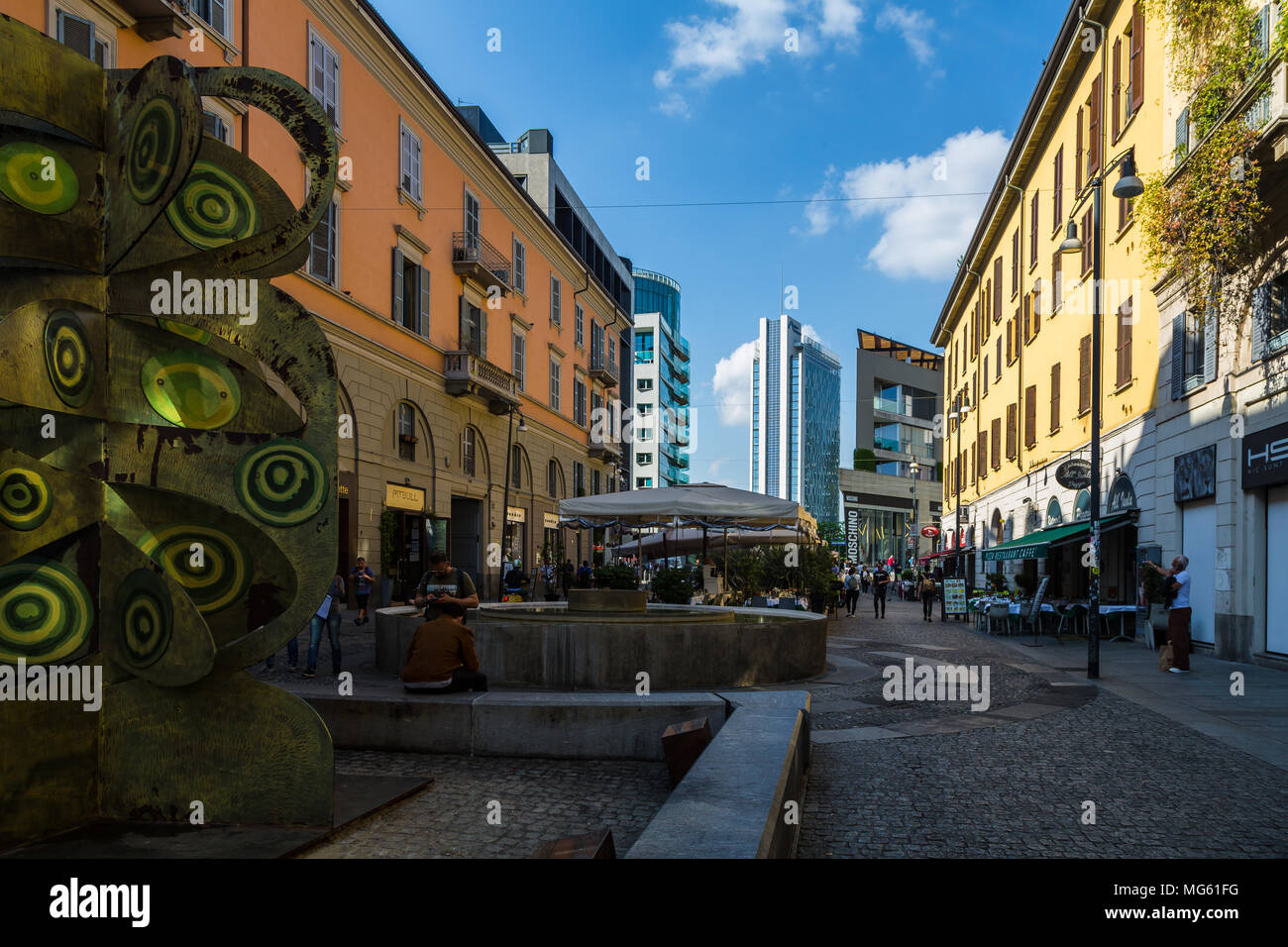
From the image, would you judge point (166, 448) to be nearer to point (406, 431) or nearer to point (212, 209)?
point (212, 209)

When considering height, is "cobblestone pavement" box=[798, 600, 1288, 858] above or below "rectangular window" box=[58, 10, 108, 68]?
below

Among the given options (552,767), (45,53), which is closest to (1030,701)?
(552,767)

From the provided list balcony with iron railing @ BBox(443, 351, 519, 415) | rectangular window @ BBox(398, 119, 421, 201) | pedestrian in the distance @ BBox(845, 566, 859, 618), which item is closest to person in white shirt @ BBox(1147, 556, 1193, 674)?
pedestrian in the distance @ BBox(845, 566, 859, 618)

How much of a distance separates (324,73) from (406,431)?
9634mm

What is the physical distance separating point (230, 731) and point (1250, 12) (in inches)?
632

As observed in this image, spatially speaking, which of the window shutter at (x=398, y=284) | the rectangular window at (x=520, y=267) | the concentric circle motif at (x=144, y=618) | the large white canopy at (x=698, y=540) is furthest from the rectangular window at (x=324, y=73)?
the concentric circle motif at (x=144, y=618)

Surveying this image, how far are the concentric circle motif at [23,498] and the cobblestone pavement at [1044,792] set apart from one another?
429cm

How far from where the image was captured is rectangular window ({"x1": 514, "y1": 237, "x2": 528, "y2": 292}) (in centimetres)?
3778

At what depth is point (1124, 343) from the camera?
68.4 ft

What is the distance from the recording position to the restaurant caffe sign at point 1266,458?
13.4 meters

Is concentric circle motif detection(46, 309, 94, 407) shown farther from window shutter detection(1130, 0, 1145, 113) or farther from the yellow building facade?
window shutter detection(1130, 0, 1145, 113)

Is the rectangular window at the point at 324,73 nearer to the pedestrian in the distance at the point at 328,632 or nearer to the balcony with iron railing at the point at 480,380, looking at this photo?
the balcony with iron railing at the point at 480,380

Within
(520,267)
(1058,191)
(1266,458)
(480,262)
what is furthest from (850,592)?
(520,267)

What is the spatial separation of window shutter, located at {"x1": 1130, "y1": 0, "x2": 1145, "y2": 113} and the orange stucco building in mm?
17858
